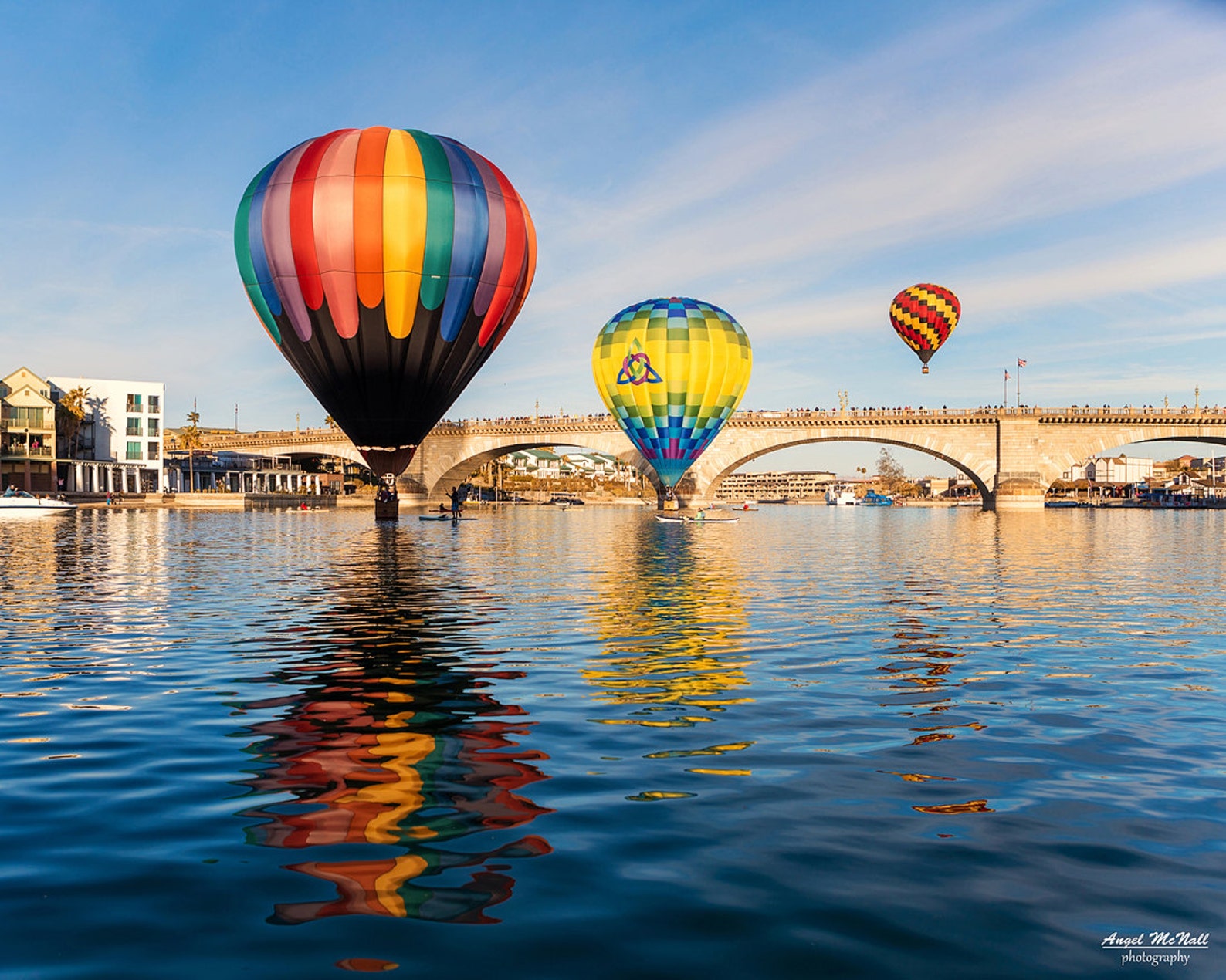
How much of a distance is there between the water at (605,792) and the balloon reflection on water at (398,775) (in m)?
0.04

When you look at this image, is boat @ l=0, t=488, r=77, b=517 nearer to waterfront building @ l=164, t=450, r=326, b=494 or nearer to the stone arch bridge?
the stone arch bridge

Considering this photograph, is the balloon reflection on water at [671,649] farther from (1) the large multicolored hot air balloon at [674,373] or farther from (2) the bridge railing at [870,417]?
(2) the bridge railing at [870,417]

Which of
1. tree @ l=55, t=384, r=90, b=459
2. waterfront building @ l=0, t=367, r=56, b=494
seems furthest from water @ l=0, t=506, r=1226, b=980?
tree @ l=55, t=384, r=90, b=459

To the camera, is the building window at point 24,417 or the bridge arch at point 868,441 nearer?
the building window at point 24,417

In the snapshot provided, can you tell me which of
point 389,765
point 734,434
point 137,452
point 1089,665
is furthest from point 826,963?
point 137,452

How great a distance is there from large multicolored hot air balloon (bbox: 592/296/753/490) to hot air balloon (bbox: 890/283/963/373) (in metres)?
25.6

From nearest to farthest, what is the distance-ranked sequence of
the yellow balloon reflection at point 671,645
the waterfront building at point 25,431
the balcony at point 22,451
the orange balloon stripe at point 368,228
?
the yellow balloon reflection at point 671,645 → the orange balloon stripe at point 368,228 → the balcony at point 22,451 → the waterfront building at point 25,431

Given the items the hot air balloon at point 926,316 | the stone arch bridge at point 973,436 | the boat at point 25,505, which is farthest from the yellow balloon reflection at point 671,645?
the stone arch bridge at point 973,436

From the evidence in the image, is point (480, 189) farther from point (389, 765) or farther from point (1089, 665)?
point (389, 765)

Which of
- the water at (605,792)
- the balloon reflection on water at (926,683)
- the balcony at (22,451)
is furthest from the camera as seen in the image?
the balcony at (22,451)

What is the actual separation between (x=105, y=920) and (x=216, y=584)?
20741mm

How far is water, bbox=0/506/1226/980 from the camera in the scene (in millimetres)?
5109

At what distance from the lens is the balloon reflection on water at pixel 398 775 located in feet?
18.9

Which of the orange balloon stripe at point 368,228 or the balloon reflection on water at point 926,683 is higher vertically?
the orange balloon stripe at point 368,228
